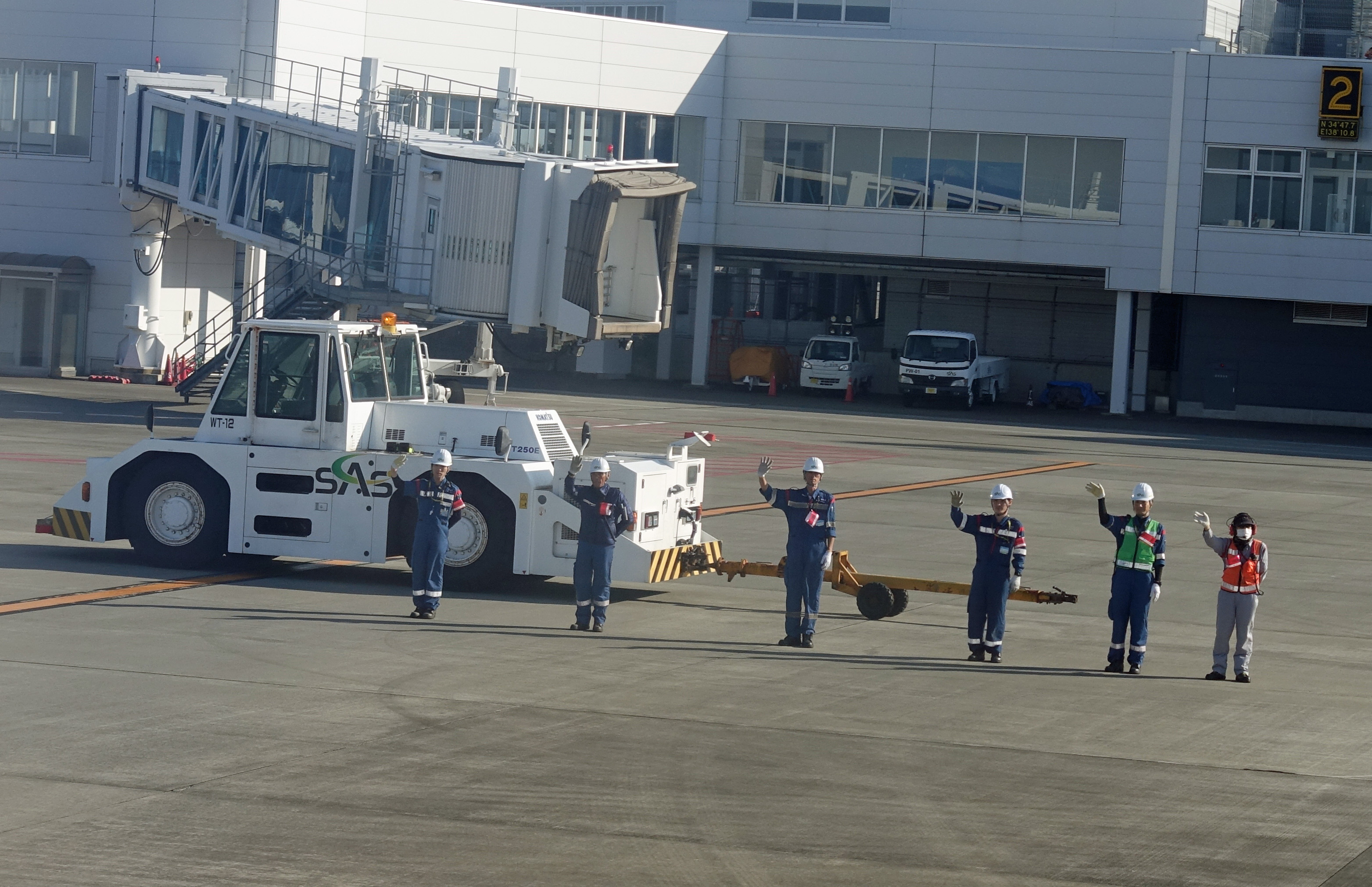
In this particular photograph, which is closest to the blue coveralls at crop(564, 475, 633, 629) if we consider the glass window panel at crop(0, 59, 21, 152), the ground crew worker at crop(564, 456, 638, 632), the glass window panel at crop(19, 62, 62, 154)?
the ground crew worker at crop(564, 456, 638, 632)

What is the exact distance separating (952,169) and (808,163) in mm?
5083

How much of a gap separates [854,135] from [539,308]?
35979mm

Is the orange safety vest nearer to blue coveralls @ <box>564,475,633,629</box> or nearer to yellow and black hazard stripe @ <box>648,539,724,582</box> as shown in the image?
yellow and black hazard stripe @ <box>648,539,724,582</box>

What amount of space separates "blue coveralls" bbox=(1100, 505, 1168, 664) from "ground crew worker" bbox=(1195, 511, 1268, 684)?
0.53 m

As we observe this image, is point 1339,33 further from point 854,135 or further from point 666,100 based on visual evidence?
point 666,100

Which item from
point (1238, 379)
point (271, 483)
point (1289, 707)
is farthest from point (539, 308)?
point (1238, 379)

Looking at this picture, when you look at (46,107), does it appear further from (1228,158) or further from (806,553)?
(806,553)

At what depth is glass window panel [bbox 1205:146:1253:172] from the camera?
54.3 m

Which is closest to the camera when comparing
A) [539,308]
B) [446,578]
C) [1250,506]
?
[446,578]

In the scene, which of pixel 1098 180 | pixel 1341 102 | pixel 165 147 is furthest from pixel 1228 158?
pixel 165 147

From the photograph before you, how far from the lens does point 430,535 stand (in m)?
16.1

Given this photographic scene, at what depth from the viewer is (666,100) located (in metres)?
58.2

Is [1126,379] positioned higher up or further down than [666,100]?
further down

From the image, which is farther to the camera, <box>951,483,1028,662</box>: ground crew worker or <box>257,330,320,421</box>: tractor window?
<box>257,330,320,421</box>: tractor window
